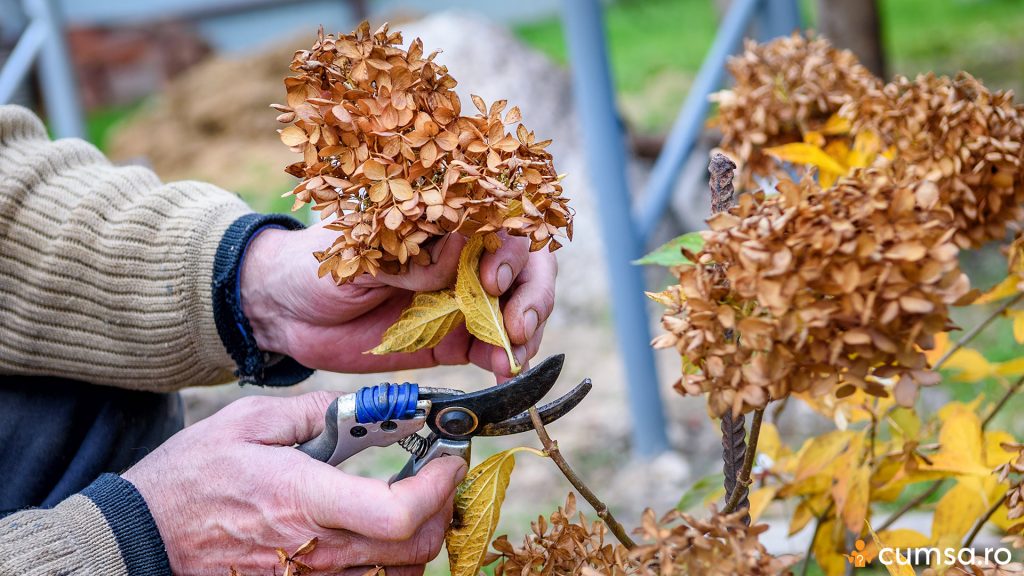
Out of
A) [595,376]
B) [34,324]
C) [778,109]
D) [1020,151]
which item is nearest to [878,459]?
[1020,151]

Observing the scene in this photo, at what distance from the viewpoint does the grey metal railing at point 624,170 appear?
252cm

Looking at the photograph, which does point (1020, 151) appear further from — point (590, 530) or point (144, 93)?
point (144, 93)

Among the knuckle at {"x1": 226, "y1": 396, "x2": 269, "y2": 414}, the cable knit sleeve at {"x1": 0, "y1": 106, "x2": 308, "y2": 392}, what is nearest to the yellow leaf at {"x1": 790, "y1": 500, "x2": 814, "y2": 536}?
the knuckle at {"x1": 226, "y1": 396, "x2": 269, "y2": 414}

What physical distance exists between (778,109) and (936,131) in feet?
0.96

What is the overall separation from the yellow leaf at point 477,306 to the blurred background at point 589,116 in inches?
30.5

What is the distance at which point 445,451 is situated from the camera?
90 centimetres

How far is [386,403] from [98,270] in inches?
20.0

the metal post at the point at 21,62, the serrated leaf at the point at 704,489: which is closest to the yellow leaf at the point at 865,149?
the serrated leaf at the point at 704,489

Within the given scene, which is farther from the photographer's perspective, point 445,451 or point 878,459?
point 878,459

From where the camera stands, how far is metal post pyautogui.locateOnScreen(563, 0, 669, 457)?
253cm

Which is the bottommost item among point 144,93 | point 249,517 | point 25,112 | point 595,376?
point 595,376

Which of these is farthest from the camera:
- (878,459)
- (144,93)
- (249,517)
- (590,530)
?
(144,93)

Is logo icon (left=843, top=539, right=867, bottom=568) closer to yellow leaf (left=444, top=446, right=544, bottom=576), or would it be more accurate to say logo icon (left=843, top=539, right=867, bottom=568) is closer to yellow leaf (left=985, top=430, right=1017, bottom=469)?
yellow leaf (left=985, top=430, right=1017, bottom=469)

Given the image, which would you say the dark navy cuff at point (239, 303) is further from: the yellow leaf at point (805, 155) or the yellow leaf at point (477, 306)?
the yellow leaf at point (805, 155)
